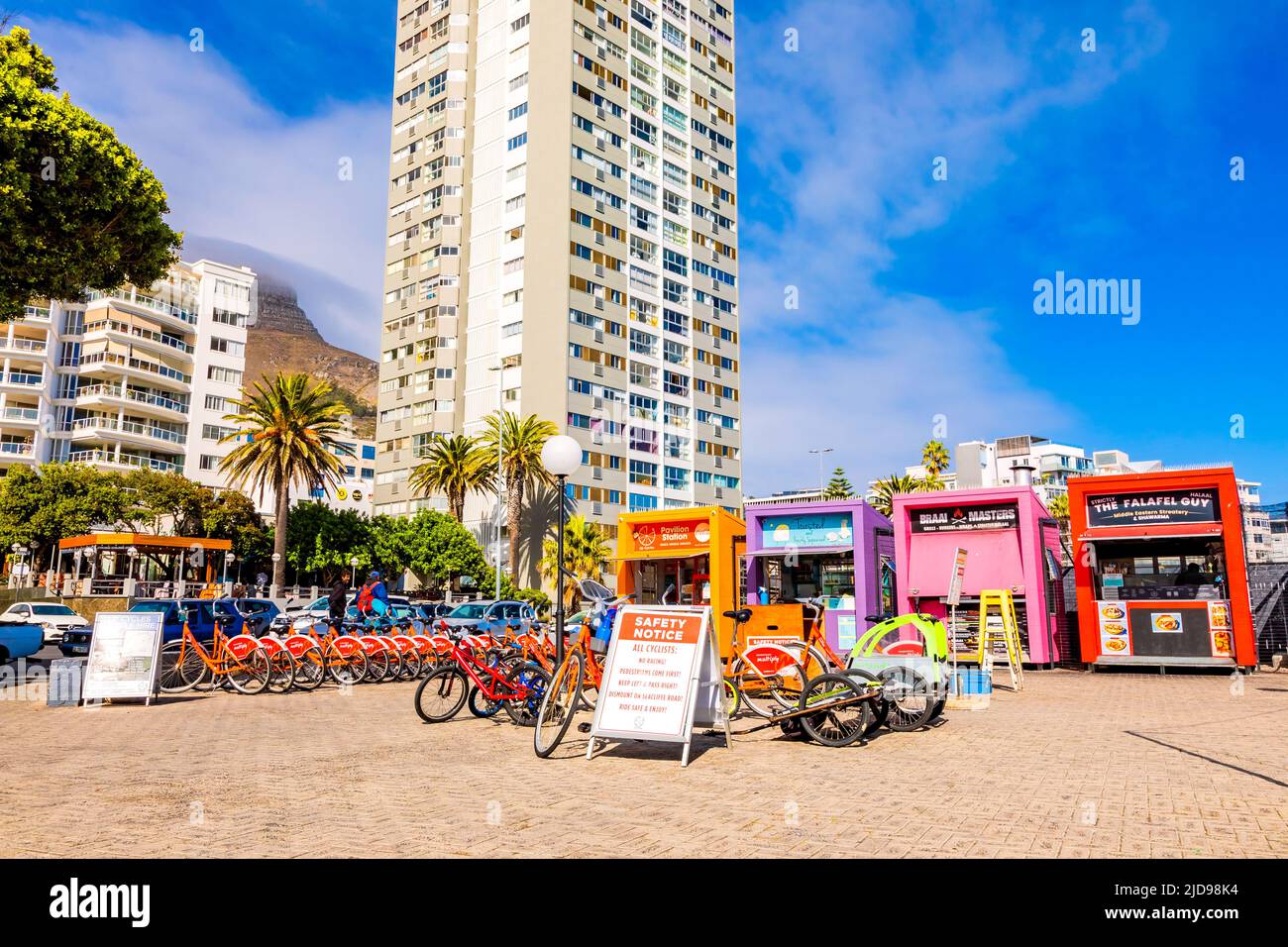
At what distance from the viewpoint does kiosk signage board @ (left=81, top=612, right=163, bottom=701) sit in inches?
491

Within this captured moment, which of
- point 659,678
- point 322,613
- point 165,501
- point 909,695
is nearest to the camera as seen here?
point 659,678

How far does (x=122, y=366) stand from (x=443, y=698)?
2930 inches

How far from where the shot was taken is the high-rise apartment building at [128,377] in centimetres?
6900

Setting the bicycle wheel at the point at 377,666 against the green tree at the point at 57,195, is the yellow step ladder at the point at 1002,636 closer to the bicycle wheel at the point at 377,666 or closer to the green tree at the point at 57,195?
the bicycle wheel at the point at 377,666

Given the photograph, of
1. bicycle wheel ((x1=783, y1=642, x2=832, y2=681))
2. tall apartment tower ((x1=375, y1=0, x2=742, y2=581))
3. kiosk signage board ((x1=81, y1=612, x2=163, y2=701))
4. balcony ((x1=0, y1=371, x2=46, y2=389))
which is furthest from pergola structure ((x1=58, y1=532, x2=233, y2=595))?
bicycle wheel ((x1=783, y1=642, x2=832, y2=681))

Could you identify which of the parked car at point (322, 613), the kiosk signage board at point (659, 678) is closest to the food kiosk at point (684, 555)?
the parked car at point (322, 613)

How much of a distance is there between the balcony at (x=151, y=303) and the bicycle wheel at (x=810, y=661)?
2930 inches

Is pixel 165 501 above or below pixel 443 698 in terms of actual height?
above

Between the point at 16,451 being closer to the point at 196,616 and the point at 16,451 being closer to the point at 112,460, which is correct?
the point at 112,460

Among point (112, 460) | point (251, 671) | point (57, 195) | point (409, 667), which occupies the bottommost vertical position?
point (409, 667)

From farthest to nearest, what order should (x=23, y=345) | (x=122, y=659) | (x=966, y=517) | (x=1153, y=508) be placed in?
(x=23, y=345)
(x=966, y=517)
(x=1153, y=508)
(x=122, y=659)

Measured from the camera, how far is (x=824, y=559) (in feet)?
63.7

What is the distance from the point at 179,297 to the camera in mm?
79375

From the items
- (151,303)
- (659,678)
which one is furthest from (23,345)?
(659,678)
